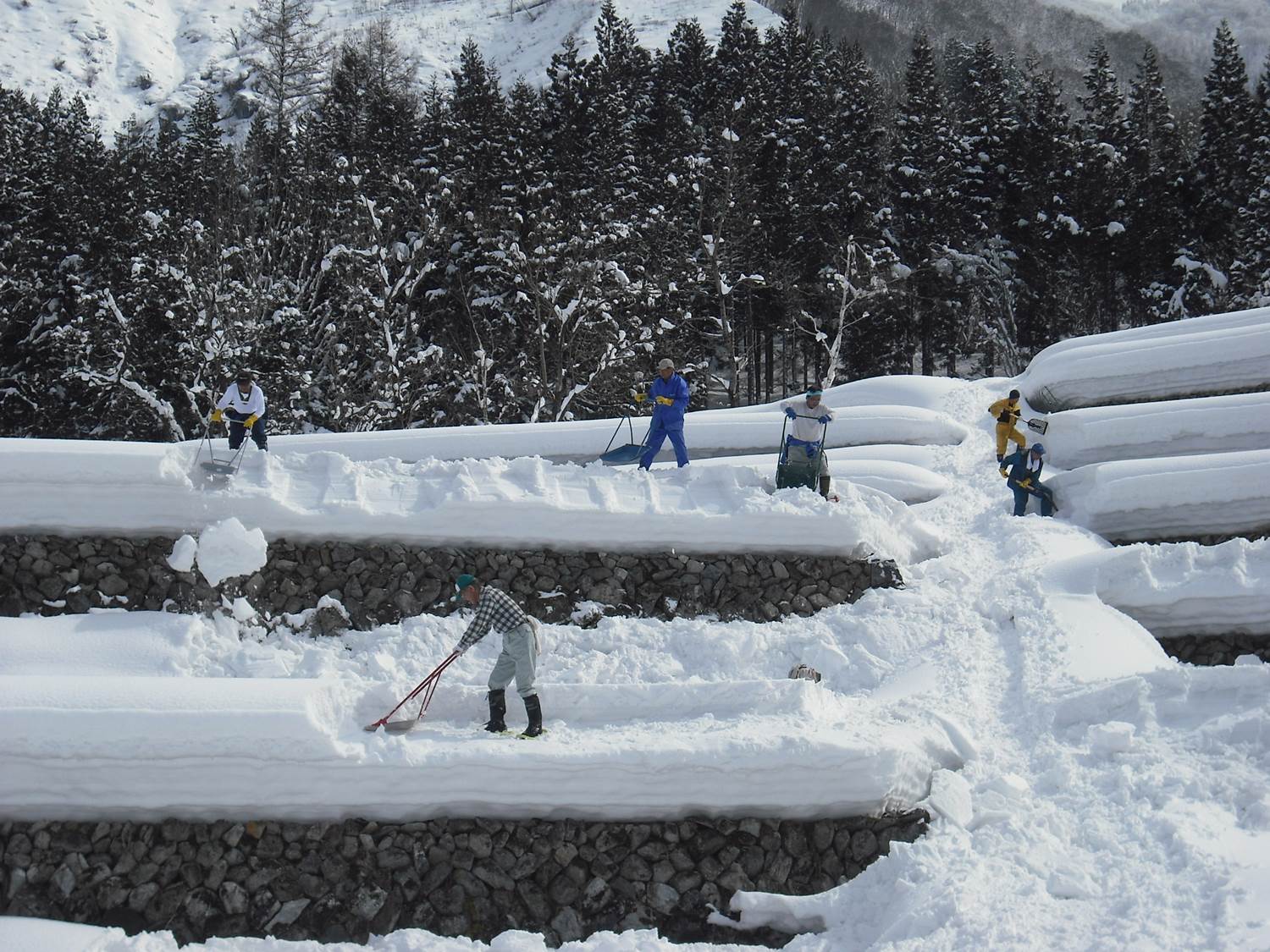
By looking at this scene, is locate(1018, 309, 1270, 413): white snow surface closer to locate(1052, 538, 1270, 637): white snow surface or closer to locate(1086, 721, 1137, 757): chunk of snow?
locate(1052, 538, 1270, 637): white snow surface

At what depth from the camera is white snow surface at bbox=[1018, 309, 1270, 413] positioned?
53.9 feet

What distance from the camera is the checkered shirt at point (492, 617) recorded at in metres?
6.89

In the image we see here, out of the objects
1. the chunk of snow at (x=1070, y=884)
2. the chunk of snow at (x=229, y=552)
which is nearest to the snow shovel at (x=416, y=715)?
the chunk of snow at (x=229, y=552)

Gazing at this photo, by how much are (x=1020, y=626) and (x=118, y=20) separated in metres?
85.7

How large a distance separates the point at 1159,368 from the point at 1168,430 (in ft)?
8.33

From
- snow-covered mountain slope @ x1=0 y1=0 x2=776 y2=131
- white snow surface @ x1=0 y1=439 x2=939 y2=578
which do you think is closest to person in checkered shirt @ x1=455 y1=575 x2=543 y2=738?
white snow surface @ x1=0 y1=439 x2=939 y2=578

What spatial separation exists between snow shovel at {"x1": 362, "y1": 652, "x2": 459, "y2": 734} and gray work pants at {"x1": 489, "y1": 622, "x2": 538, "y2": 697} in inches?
14.0

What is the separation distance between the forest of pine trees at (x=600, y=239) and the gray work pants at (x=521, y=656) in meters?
15.4

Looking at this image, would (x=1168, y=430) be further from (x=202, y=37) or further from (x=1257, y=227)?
(x=202, y=37)

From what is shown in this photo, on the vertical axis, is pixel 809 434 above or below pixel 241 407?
below

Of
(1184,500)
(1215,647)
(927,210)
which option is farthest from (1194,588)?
(927,210)

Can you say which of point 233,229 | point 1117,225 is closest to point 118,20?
point 233,229

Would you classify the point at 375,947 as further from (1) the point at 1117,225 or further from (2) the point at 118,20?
(2) the point at 118,20

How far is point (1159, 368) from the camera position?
55.0ft
